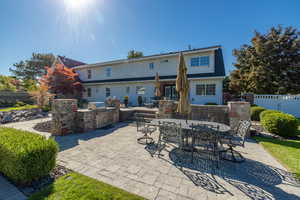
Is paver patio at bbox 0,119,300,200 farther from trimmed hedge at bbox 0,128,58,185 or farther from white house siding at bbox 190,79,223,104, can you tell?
white house siding at bbox 190,79,223,104

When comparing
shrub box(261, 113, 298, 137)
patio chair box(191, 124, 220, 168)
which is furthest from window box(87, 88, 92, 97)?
shrub box(261, 113, 298, 137)

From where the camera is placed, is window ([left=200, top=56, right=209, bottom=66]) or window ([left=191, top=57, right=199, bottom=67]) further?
window ([left=191, top=57, right=199, bottom=67])

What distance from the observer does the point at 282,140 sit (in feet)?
18.0

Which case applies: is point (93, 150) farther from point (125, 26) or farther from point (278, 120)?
point (125, 26)

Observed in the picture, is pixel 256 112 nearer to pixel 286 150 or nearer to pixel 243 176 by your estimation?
pixel 286 150

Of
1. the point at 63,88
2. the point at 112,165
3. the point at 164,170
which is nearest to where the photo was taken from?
the point at 164,170

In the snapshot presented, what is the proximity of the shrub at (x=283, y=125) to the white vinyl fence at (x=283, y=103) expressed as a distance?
6.39 m

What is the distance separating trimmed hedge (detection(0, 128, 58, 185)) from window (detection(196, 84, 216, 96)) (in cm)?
1227

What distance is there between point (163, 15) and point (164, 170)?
11.2 m

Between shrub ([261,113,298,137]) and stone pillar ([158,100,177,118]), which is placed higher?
stone pillar ([158,100,177,118])

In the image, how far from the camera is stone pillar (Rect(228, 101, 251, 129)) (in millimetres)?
5957

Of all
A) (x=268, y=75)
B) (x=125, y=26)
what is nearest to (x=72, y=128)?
(x=125, y=26)

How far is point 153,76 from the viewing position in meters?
14.7

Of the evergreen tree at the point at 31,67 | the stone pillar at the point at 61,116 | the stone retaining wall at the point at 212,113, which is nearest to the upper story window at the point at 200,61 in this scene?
the stone retaining wall at the point at 212,113
